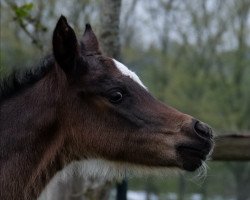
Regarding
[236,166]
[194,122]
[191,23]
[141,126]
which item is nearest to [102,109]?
[141,126]

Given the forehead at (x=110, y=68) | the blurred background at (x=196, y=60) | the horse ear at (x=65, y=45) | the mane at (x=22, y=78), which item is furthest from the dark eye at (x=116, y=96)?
the blurred background at (x=196, y=60)

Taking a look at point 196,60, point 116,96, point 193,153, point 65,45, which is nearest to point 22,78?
point 65,45

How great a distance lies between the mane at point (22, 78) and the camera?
4.87 m

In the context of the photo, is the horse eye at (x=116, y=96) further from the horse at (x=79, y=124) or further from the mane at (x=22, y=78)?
the mane at (x=22, y=78)

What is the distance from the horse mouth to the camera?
4.54m

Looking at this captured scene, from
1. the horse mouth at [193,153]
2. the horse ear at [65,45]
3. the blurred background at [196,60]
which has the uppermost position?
the horse ear at [65,45]

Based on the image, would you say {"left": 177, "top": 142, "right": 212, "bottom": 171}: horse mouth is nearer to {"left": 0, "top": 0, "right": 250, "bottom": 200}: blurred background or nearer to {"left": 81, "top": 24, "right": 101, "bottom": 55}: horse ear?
{"left": 81, "top": 24, "right": 101, "bottom": 55}: horse ear

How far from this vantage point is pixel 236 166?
18.6 metres

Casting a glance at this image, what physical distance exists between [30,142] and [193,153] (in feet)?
3.67

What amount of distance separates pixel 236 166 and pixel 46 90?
14.4m

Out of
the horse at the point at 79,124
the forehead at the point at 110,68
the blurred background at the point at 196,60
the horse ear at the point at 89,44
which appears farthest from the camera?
the blurred background at the point at 196,60

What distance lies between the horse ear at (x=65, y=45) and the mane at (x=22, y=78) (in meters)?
0.17

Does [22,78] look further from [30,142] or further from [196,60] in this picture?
[196,60]

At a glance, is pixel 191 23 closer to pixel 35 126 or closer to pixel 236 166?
pixel 236 166
